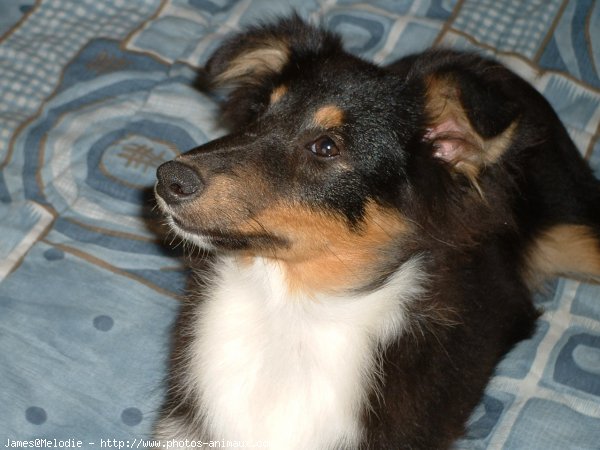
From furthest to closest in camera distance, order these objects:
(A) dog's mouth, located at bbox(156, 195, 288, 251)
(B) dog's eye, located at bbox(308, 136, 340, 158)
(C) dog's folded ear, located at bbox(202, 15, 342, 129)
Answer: (C) dog's folded ear, located at bbox(202, 15, 342, 129) < (B) dog's eye, located at bbox(308, 136, 340, 158) < (A) dog's mouth, located at bbox(156, 195, 288, 251)

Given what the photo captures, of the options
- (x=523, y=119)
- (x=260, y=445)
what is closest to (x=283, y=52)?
(x=523, y=119)

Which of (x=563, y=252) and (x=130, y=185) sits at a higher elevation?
(x=563, y=252)

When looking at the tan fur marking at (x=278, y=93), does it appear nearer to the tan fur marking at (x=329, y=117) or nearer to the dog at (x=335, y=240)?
the dog at (x=335, y=240)

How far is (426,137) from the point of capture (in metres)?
3.21

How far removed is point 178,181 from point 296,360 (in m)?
0.90

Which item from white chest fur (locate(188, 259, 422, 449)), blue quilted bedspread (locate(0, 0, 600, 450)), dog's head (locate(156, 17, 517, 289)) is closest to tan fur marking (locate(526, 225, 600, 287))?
blue quilted bedspread (locate(0, 0, 600, 450))

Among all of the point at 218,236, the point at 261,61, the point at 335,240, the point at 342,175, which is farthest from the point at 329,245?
the point at 261,61

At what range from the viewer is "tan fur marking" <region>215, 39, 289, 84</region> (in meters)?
3.62

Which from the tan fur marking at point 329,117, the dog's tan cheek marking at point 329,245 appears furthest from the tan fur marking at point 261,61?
the dog's tan cheek marking at point 329,245

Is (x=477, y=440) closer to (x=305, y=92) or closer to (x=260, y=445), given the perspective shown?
(x=260, y=445)

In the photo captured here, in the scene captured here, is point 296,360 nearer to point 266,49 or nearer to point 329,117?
point 329,117

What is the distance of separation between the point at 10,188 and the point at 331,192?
2.33 m

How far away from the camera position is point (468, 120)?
2773mm

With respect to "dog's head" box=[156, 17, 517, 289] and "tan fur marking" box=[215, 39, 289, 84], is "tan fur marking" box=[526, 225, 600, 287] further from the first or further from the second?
"tan fur marking" box=[215, 39, 289, 84]
